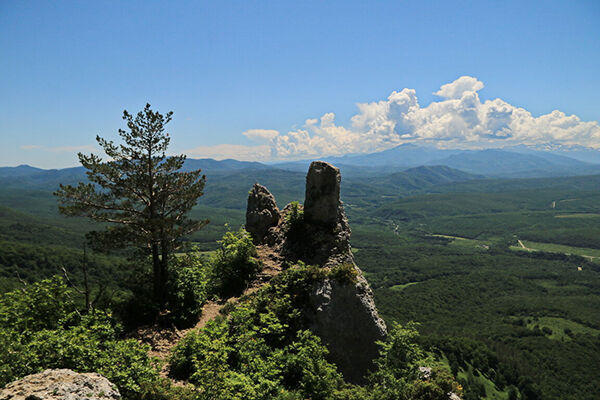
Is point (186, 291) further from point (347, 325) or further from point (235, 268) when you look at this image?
point (347, 325)

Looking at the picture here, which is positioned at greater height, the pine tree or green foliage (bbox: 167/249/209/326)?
the pine tree

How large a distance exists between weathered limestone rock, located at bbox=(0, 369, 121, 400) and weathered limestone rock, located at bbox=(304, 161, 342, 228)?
566 inches

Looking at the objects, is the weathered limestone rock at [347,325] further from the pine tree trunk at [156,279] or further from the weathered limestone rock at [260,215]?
the pine tree trunk at [156,279]

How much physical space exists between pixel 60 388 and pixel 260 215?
1651 centimetres

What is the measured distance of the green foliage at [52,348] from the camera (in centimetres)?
795

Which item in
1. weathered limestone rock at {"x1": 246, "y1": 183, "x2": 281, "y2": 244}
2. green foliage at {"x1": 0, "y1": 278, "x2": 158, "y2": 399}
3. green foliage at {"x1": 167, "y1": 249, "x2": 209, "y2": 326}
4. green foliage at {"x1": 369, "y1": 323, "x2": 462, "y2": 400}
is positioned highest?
weathered limestone rock at {"x1": 246, "y1": 183, "x2": 281, "y2": 244}

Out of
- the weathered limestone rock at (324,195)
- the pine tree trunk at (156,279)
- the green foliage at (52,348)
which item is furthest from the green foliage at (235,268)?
the green foliage at (52,348)

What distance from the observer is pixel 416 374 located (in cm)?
1170

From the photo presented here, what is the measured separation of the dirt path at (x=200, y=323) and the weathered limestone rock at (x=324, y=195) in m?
3.84

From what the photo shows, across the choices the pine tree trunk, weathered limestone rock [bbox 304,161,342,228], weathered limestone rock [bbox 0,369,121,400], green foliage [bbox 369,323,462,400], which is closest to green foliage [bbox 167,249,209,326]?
the pine tree trunk

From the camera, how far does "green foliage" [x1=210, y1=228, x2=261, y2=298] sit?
60.8 feet

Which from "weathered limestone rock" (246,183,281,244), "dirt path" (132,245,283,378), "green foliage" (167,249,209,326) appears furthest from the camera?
"weathered limestone rock" (246,183,281,244)

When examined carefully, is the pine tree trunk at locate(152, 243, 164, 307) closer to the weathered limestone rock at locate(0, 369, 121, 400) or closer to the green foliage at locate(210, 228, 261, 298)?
the green foliage at locate(210, 228, 261, 298)

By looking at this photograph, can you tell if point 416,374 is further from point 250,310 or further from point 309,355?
point 250,310
